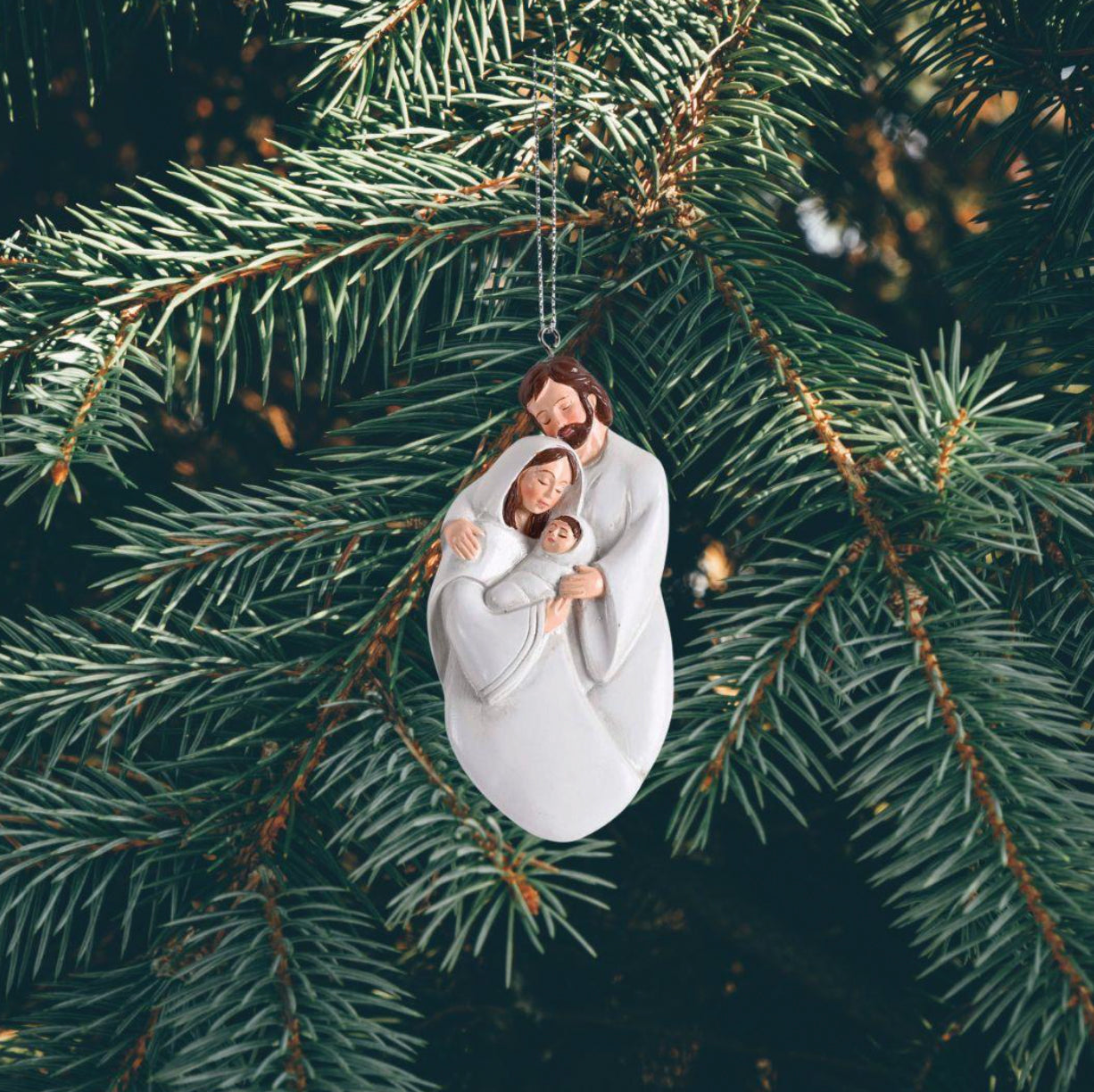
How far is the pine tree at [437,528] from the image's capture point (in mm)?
383

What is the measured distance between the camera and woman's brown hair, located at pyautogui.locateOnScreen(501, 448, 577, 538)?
15.6 inches

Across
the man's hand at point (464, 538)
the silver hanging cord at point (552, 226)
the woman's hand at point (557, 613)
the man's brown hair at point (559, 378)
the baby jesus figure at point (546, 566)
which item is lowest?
the woman's hand at point (557, 613)

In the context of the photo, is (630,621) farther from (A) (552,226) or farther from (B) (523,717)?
(A) (552,226)

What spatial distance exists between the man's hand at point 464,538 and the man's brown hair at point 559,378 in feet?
0.16

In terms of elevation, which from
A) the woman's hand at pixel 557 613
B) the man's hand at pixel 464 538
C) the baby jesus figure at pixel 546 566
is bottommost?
the woman's hand at pixel 557 613

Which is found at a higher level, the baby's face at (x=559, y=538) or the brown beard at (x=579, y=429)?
the brown beard at (x=579, y=429)

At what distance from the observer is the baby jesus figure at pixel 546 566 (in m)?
0.39

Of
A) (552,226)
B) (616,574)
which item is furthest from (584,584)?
(552,226)

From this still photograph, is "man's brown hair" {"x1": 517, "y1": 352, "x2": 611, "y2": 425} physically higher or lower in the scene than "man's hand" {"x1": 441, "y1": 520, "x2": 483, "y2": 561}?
higher

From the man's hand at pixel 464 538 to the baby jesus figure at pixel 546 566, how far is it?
0.05 feet

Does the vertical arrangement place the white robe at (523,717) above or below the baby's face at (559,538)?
below

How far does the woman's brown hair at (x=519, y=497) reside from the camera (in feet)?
1.30

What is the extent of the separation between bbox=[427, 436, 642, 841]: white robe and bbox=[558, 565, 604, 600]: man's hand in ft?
0.03

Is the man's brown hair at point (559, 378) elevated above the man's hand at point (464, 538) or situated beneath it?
elevated above
